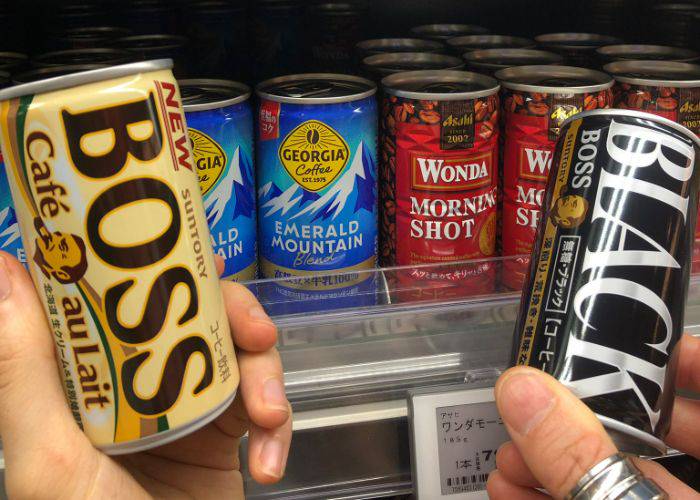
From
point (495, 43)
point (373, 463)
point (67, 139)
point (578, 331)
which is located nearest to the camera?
point (67, 139)

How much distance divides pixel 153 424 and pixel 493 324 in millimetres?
518

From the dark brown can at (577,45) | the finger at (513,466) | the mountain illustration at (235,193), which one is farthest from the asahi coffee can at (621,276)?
the dark brown can at (577,45)

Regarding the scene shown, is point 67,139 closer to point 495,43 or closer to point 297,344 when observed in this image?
point 297,344

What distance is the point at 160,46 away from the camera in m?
1.26

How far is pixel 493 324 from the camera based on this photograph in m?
1.06

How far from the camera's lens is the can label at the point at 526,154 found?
108 centimetres

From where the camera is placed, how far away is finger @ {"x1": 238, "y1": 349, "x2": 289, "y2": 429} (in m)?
0.81

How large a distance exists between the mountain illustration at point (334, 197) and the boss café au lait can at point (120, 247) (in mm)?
312

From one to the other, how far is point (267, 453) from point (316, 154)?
1.38ft

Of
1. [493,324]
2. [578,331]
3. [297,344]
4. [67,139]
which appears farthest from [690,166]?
[67,139]

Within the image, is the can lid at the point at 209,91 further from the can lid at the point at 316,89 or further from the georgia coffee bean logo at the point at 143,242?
the georgia coffee bean logo at the point at 143,242

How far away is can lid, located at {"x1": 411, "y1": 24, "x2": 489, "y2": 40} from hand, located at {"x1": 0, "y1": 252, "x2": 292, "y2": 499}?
32.3 inches

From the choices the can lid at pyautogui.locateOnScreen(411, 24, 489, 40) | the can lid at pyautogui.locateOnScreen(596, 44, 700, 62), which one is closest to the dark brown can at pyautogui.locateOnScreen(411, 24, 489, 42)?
the can lid at pyautogui.locateOnScreen(411, 24, 489, 40)

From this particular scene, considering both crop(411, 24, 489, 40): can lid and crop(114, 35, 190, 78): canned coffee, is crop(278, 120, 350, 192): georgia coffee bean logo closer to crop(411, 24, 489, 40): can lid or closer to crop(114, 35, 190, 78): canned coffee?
crop(114, 35, 190, 78): canned coffee
